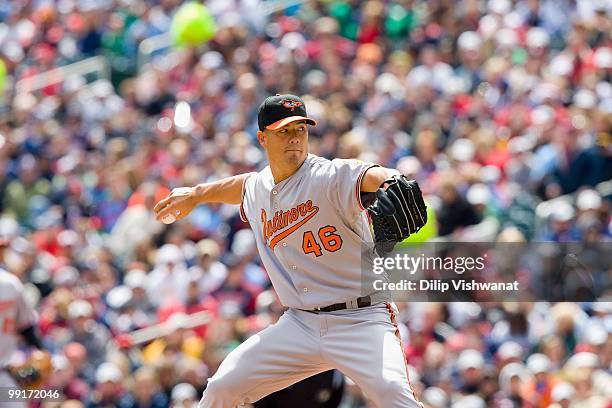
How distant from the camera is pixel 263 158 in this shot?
12.6 metres

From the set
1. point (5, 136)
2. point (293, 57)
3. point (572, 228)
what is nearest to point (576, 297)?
point (572, 228)

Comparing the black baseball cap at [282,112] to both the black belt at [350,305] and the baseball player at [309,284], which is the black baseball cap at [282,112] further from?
the black belt at [350,305]

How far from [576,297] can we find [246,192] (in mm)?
3898

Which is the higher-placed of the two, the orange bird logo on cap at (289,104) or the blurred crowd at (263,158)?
the orange bird logo on cap at (289,104)

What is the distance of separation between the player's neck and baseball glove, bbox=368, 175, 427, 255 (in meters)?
0.74

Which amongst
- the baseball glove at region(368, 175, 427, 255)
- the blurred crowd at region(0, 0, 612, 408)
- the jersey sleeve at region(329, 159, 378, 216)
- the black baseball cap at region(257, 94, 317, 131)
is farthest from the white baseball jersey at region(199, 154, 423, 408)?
the blurred crowd at region(0, 0, 612, 408)

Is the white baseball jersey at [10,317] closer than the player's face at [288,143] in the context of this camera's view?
No

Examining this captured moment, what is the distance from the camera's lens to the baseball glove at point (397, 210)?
216 inches

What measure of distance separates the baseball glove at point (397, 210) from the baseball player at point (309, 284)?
362 mm

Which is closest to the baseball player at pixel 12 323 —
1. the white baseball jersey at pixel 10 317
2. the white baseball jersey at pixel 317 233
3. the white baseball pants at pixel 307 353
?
the white baseball jersey at pixel 10 317

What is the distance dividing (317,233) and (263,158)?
6489 millimetres

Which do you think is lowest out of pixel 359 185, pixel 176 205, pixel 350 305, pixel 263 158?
pixel 263 158

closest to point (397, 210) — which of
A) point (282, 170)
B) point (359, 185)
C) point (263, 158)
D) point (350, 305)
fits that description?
point (359, 185)
